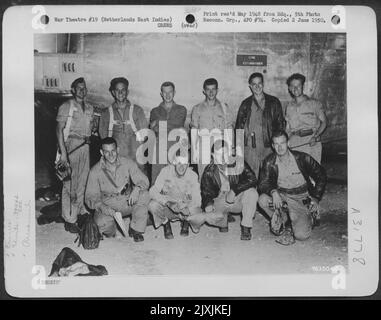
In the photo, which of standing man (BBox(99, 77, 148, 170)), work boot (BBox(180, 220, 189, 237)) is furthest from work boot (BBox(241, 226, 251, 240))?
standing man (BBox(99, 77, 148, 170))

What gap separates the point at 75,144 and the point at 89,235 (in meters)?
0.17

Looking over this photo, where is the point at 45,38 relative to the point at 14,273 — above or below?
above

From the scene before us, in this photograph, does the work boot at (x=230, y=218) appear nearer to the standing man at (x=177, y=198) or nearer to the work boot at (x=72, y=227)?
the standing man at (x=177, y=198)

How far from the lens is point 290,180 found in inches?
35.5

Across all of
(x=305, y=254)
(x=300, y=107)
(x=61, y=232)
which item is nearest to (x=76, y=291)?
(x=61, y=232)

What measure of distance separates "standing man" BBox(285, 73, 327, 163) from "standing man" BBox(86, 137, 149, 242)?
0.96ft

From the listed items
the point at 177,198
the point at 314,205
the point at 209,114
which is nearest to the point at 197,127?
the point at 209,114

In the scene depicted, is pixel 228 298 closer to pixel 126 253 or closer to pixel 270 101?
pixel 126 253

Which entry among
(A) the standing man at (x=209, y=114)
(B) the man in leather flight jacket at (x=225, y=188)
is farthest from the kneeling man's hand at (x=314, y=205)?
(A) the standing man at (x=209, y=114)

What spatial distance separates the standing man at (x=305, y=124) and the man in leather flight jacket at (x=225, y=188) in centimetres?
11

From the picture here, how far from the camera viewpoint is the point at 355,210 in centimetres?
90

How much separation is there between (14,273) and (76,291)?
0.40 feet

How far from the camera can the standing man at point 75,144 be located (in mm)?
896
